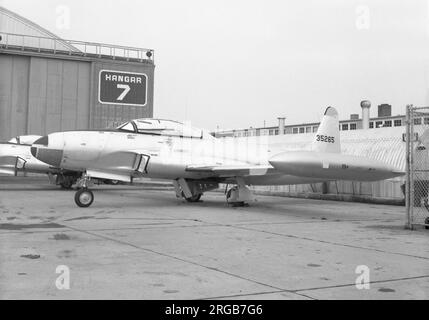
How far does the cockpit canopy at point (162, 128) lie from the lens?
1452 cm

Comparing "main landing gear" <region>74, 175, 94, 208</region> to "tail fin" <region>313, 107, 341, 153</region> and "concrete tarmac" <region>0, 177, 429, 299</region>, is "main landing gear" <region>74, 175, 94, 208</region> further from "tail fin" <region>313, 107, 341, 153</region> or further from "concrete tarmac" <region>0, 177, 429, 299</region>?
"tail fin" <region>313, 107, 341, 153</region>

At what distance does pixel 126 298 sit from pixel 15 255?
2.58m

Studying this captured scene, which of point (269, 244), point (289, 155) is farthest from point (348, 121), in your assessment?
point (269, 244)

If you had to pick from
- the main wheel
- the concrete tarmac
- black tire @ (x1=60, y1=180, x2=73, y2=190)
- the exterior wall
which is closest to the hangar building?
the exterior wall

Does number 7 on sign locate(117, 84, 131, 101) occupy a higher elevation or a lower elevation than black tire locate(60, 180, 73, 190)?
higher

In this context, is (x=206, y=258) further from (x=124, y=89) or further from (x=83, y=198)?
(x=124, y=89)

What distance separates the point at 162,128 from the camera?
1491 cm

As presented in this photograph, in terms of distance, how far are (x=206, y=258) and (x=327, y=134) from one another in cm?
1056

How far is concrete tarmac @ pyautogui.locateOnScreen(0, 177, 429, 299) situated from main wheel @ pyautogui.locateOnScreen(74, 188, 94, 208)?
2.46 meters

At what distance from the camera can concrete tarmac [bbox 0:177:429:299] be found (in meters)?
4.37

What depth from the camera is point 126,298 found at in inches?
157

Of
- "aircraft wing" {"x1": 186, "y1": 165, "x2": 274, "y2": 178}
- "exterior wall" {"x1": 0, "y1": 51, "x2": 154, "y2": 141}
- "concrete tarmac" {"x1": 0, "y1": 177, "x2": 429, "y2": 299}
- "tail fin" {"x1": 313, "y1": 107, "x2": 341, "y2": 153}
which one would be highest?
"exterior wall" {"x1": 0, "y1": 51, "x2": 154, "y2": 141}

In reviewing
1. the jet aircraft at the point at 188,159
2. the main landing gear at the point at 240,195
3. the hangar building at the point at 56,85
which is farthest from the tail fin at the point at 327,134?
the hangar building at the point at 56,85

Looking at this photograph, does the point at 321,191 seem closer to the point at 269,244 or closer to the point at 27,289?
the point at 269,244
